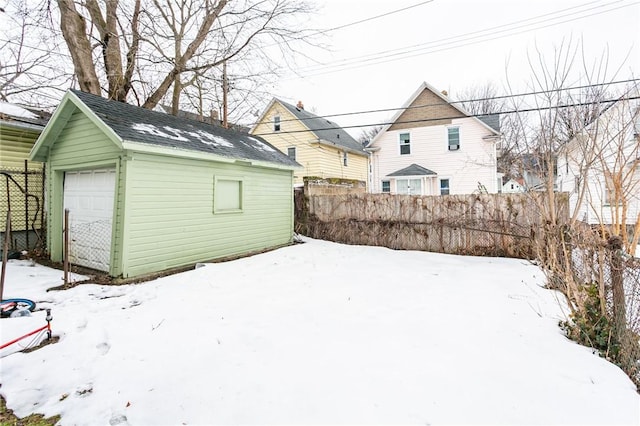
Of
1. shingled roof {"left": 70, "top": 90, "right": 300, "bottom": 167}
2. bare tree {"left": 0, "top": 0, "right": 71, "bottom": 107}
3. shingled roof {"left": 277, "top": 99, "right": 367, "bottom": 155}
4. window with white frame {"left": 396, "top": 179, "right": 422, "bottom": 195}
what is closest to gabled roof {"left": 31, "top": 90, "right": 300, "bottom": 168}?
shingled roof {"left": 70, "top": 90, "right": 300, "bottom": 167}

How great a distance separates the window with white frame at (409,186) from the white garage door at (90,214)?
14833 mm

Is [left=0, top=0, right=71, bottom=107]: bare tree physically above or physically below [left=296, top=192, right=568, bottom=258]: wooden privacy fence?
above

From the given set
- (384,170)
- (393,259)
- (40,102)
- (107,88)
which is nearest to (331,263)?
(393,259)

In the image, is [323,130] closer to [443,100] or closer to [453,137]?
[443,100]

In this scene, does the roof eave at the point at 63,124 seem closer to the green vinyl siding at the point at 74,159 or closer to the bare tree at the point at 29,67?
the green vinyl siding at the point at 74,159

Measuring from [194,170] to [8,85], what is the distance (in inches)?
452

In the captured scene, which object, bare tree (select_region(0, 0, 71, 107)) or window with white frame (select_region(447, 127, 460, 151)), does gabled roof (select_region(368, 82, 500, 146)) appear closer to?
window with white frame (select_region(447, 127, 460, 151))

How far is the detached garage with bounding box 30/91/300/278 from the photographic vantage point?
5.89 m

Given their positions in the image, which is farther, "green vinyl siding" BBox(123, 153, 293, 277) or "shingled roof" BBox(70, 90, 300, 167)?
"shingled roof" BBox(70, 90, 300, 167)

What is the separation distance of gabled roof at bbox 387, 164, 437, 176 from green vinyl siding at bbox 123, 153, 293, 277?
10187 mm

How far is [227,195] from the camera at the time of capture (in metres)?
8.09

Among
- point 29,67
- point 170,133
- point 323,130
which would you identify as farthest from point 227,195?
point 323,130

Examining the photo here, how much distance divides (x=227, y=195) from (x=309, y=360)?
5.97m

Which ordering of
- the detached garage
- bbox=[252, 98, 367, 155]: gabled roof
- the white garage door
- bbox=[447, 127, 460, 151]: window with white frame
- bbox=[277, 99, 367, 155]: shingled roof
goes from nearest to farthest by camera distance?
the detached garage, the white garage door, bbox=[447, 127, 460, 151]: window with white frame, bbox=[252, 98, 367, 155]: gabled roof, bbox=[277, 99, 367, 155]: shingled roof
